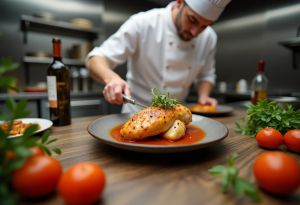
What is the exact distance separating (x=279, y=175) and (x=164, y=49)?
1440 mm

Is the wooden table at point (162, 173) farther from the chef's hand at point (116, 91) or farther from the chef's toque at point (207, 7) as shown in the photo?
the chef's toque at point (207, 7)

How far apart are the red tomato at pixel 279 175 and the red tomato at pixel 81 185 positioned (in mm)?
324

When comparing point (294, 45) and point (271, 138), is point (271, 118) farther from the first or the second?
point (294, 45)

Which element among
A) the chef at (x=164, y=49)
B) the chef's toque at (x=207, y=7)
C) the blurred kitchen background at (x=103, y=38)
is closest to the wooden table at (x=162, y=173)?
the chef at (x=164, y=49)

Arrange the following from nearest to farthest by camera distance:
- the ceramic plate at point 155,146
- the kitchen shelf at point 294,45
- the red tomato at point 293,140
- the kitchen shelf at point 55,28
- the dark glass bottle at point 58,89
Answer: the ceramic plate at point 155,146
the red tomato at point 293,140
the dark glass bottle at point 58,89
the kitchen shelf at point 294,45
the kitchen shelf at point 55,28

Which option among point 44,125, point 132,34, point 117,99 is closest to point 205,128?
point 117,99

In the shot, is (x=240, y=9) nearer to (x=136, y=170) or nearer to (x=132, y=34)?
(x=132, y=34)

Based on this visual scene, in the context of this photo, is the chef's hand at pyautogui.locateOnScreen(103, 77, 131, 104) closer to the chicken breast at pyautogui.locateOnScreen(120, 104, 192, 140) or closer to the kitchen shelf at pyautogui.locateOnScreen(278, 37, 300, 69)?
the chicken breast at pyautogui.locateOnScreen(120, 104, 192, 140)

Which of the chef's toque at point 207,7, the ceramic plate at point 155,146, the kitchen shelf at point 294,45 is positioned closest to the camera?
the ceramic plate at point 155,146

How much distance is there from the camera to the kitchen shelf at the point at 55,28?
2734 mm

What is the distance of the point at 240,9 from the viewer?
3.51 m

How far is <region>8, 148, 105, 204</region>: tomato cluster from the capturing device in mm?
357

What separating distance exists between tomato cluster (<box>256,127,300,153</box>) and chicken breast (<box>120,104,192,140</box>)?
298 mm

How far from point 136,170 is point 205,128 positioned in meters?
0.40
